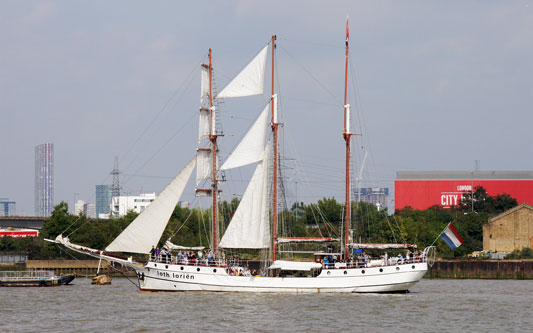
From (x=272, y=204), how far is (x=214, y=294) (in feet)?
31.7

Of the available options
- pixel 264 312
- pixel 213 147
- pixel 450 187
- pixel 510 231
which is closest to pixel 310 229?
pixel 510 231

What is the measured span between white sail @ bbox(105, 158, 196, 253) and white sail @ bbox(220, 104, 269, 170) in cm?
495

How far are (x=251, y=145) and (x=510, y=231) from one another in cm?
6652

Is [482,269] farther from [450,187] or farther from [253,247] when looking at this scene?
[450,187]

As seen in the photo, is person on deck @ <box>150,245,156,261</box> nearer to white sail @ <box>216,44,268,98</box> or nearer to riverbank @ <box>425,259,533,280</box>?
white sail @ <box>216,44,268,98</box>

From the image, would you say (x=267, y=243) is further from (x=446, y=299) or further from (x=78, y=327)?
(x=78, y=327)

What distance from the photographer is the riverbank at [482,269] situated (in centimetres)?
10375

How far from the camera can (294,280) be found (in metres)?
72.7

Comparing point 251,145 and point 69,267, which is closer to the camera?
point 251,145

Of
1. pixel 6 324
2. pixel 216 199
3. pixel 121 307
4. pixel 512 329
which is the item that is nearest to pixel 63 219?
pixel 216 199

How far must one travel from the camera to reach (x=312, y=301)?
216ft

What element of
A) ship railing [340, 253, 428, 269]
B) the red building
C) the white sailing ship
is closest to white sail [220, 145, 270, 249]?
the white sailing ship

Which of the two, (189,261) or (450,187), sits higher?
(450,187)

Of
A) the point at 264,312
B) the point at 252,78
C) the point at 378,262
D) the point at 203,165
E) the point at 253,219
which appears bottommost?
the point at 264,312
